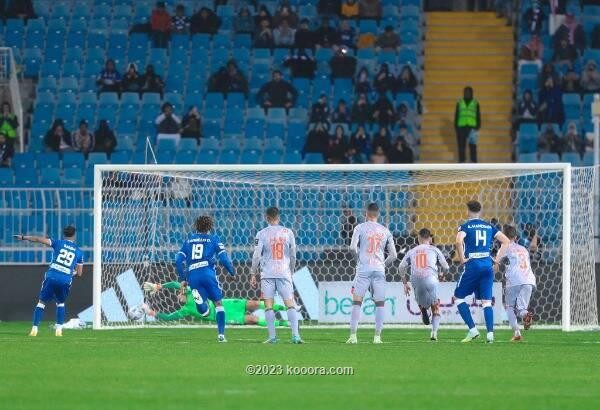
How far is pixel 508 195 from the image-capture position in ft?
84.7

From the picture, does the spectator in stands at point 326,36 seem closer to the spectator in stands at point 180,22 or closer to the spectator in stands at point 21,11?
the spectator in stands at point 180,22

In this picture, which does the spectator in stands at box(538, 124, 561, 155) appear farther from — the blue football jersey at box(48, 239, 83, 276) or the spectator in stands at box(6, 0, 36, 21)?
the blue football jersey at box(48, 239, 83, 276)

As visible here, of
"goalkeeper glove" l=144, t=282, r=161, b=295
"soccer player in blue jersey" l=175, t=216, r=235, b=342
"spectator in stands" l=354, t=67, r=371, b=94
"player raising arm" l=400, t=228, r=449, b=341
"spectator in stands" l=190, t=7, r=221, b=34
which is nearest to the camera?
"soccer player in blue jersey" l=175, t=216, r=235, b=342

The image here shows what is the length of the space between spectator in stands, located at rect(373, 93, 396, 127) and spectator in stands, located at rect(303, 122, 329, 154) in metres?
1.26

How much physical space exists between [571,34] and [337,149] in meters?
6.47

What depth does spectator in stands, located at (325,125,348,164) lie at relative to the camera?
29.8 m

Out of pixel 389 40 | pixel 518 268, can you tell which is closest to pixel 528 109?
pixel 389 40

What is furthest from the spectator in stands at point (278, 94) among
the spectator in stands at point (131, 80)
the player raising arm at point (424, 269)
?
the player raising arm at point (424, 269)

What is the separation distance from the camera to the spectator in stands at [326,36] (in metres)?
32.8

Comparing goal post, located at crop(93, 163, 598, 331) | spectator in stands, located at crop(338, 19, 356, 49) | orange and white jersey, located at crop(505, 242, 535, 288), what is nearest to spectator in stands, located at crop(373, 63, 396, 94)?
spectator in stands, located at crop(338, 19, 356, 49)

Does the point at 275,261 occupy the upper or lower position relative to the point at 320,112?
lower

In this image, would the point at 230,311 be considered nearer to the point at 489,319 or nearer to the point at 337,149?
the point at 337,149

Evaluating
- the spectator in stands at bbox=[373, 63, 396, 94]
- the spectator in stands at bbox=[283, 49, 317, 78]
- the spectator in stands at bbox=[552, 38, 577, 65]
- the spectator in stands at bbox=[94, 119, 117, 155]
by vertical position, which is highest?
the spectator in stands at bbox=[552, 38, 577, 65]

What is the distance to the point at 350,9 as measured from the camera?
111ft
